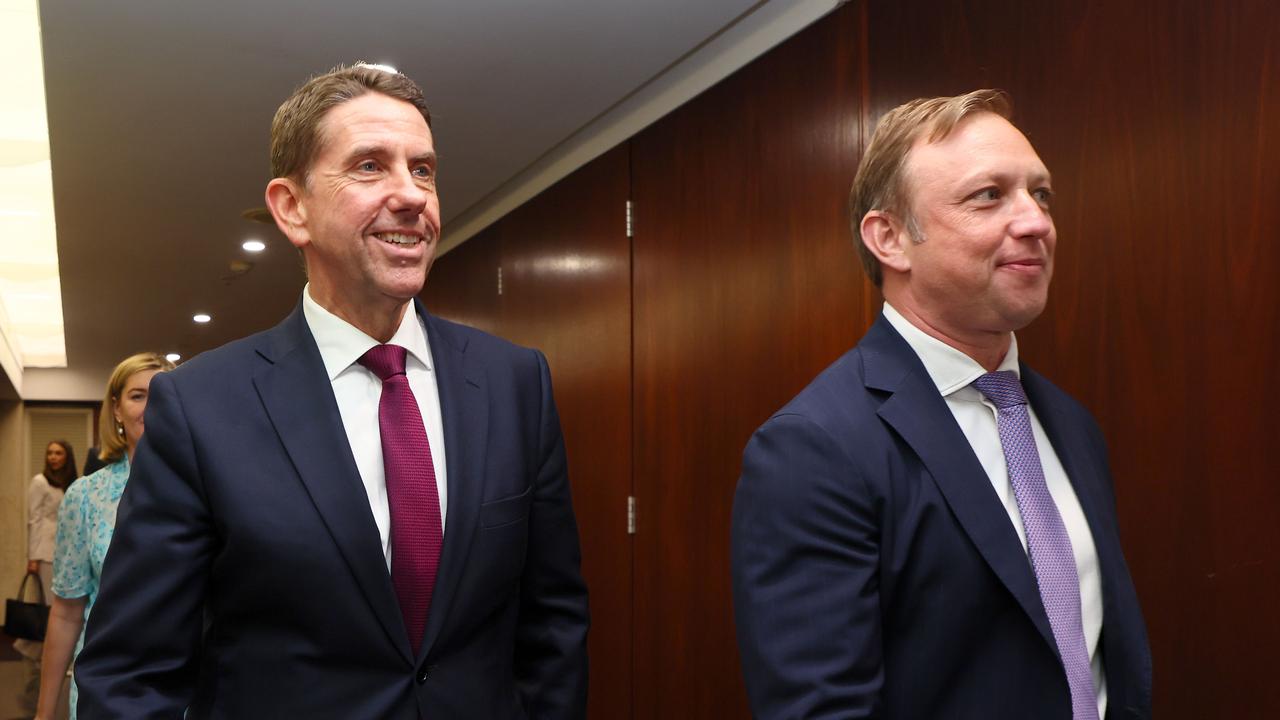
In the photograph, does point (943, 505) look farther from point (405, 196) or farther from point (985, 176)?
point (405, 196)

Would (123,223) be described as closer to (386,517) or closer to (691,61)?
(691,61)

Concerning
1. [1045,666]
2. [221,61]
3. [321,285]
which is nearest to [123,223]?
[221,61]

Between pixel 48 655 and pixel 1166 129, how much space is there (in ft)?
9.87

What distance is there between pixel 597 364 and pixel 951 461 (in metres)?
3.00

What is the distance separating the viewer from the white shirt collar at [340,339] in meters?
1.45

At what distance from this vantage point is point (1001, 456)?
1368 millimetres

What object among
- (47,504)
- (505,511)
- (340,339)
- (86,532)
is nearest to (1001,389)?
(505,511)

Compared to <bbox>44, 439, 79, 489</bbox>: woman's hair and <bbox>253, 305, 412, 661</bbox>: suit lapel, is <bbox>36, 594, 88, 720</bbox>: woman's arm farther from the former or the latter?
<bbox>44, 439, 79, 489</bbox>: woman's hair

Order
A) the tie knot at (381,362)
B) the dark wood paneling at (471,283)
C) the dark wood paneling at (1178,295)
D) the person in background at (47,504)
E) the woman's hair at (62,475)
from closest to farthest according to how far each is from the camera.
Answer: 1. the tie knot at (381,362)
2. the dark wood paneling at (1178,295)
3. the dark wood paneling at (471,283)
4. the person in background at (47,504)
5. the woman's hair at (62,475)

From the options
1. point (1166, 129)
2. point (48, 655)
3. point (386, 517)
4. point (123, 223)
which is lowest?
point (48, 655)

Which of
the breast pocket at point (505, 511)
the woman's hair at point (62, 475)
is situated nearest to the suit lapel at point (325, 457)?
the breast pocket at point (505, 511)

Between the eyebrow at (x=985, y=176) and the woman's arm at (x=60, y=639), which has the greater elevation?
the eyebrow at (x=985, y=176)

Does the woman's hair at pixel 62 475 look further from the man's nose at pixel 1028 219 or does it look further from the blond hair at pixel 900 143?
the man's nose at pixel 1028 219

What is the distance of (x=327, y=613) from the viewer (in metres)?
1.31
